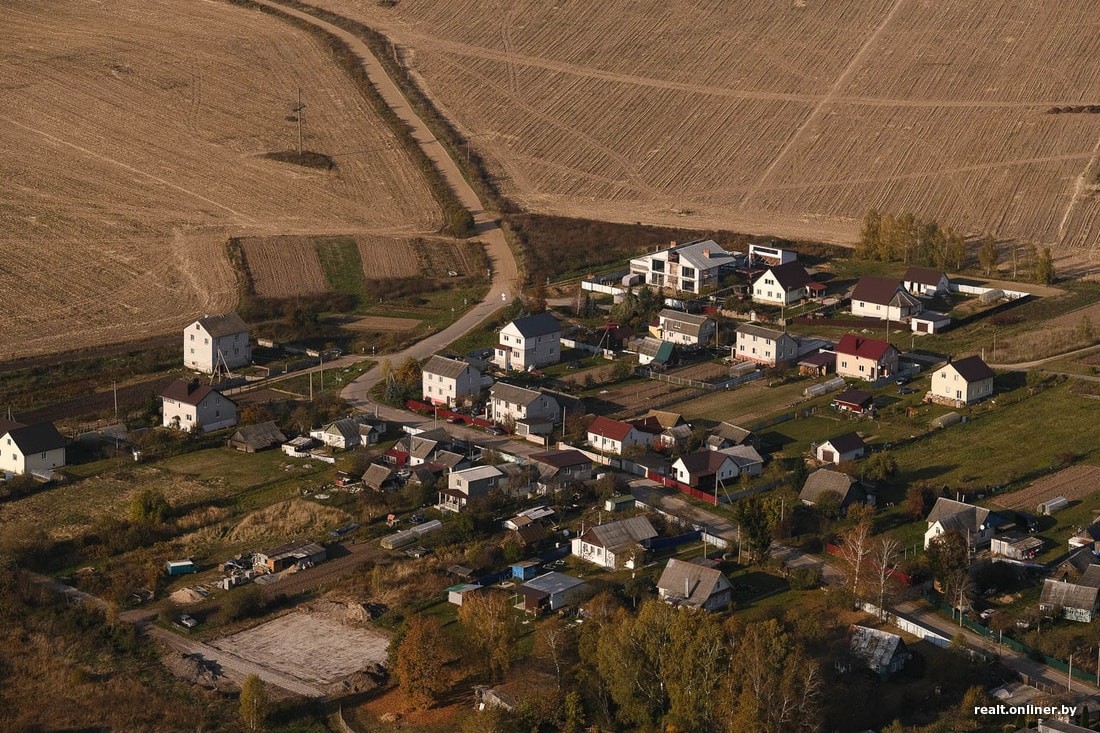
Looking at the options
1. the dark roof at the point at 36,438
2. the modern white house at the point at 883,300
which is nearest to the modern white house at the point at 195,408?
the dark roof at the point at 36,438

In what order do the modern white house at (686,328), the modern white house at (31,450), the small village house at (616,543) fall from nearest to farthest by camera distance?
the small village house at (616,543) < the modern white house at (31,450) < the modern white house at (686,328)

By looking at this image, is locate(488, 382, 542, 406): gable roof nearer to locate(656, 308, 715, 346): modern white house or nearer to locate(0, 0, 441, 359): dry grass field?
locate(656, 308, 715, 346): modern white house

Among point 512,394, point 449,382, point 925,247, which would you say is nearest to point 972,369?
point 512,394

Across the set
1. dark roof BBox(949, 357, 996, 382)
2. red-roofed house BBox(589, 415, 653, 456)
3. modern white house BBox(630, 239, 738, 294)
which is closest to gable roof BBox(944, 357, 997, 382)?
dark roof BBox(949, 357, 996, 382)

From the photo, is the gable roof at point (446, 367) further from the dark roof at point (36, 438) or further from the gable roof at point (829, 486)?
the gable roof at point (829, 486)

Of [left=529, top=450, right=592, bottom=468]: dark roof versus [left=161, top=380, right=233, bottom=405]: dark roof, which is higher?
[left=161, top=380, right=233, bottom=405]: dark roof

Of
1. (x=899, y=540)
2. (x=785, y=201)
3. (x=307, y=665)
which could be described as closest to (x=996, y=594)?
(x=899, y=540)

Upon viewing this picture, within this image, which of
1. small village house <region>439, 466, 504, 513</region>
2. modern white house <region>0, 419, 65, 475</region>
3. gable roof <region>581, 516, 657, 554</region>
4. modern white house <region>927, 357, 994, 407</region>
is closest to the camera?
gable roof <region>581, 516, 657, 554</region>
